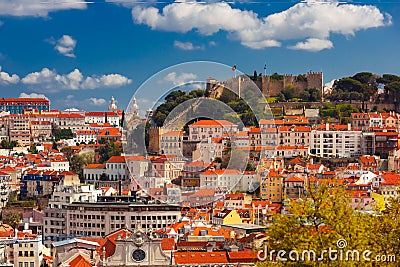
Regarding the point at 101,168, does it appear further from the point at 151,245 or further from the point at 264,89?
the point at 151,245

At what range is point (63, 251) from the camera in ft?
24.4

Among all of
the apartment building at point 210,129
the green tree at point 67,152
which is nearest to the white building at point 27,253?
the apartment building at point 210,129

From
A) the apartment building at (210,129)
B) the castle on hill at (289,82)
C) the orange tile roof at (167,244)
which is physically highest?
the castle on hill at (289,82)

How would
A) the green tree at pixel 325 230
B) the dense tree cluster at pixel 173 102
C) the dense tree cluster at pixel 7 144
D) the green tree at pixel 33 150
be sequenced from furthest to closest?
the dense tree cluster at pixel 7 144 → the green tree at pixel 33 150 → the dense tree cluster at pixel 173 102 → the green tree at pixel 325 230

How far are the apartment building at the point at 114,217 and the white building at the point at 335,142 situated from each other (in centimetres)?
540

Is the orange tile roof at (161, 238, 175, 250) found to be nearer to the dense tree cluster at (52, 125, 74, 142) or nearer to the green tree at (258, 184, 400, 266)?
the green tree at (258, 184, 400, 266)

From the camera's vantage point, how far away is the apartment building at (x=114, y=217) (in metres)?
10.8

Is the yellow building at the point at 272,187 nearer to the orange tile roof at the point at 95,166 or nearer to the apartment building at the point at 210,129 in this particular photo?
the apartment building at the point at 210,129

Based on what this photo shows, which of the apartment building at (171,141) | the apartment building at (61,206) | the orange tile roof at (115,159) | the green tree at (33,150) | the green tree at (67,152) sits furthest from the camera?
the green tree at (33,150)

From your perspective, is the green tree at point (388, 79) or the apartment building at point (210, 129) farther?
the green tree at point (388, 79)

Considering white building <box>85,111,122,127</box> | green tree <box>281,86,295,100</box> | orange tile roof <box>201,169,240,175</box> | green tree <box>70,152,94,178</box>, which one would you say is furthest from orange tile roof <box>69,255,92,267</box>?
white building <box>85,111,122,127</box>

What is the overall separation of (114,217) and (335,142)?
5.78 meters

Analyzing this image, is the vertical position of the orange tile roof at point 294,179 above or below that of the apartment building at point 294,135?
below

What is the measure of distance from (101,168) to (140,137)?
733 centimetres
